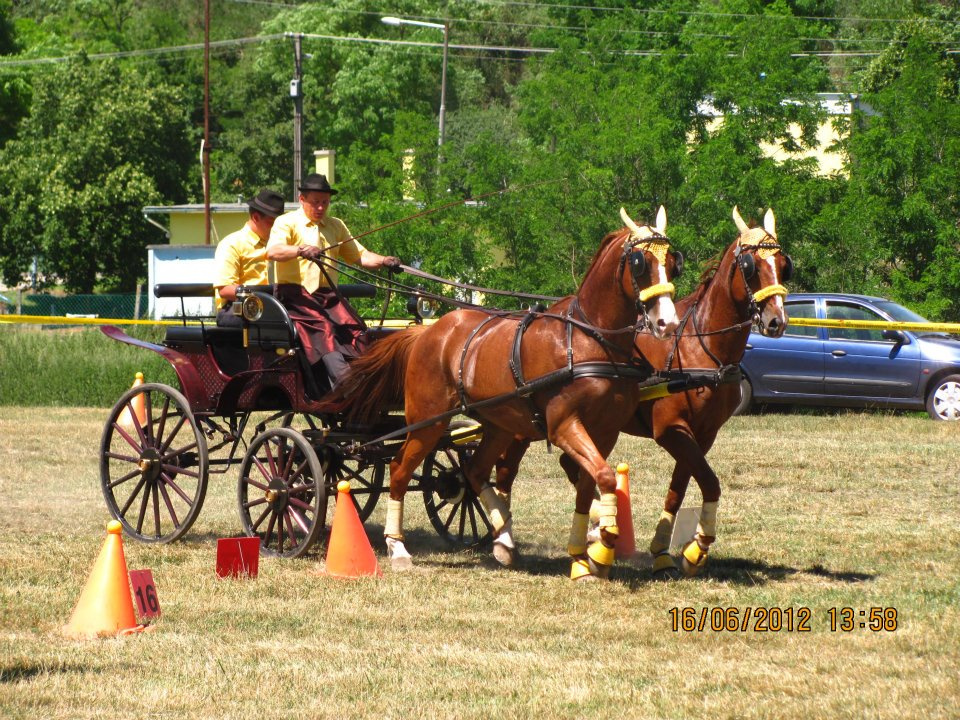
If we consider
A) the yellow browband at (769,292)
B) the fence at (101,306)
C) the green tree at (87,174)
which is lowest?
Result: the fence at (101,306)

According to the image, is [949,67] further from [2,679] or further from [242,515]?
[2,679]

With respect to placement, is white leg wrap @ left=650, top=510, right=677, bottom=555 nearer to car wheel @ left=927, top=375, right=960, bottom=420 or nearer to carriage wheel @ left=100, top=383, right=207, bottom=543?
carriage wheel @ left=100, top=383, right=207, bottom=543

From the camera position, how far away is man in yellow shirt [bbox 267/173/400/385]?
9.78 metres

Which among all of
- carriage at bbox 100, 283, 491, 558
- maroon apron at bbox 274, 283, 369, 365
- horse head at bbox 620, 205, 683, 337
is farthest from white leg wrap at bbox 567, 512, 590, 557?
maroon apron at bbox 274, 283, 369, 365

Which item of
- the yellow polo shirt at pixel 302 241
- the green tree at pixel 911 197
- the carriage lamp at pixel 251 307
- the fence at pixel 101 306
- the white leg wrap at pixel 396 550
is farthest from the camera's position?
the fence at pixel 101 306

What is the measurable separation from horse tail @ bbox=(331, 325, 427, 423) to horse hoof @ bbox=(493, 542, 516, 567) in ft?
4.31

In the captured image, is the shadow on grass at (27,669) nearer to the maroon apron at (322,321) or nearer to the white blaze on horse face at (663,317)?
the white blaze on horse face at (663,317)

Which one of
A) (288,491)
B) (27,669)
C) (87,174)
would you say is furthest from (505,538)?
(87,174)

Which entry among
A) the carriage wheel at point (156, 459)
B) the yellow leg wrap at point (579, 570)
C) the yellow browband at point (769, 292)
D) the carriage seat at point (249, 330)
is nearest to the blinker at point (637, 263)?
the yellow browband at point (769, 292)

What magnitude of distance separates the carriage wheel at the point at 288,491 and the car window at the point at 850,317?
35.1 ft

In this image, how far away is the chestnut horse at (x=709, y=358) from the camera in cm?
884

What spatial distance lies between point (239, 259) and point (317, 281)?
2.11 ft

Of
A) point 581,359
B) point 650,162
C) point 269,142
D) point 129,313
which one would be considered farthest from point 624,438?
point 269,142

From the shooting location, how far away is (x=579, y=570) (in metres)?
8.55
